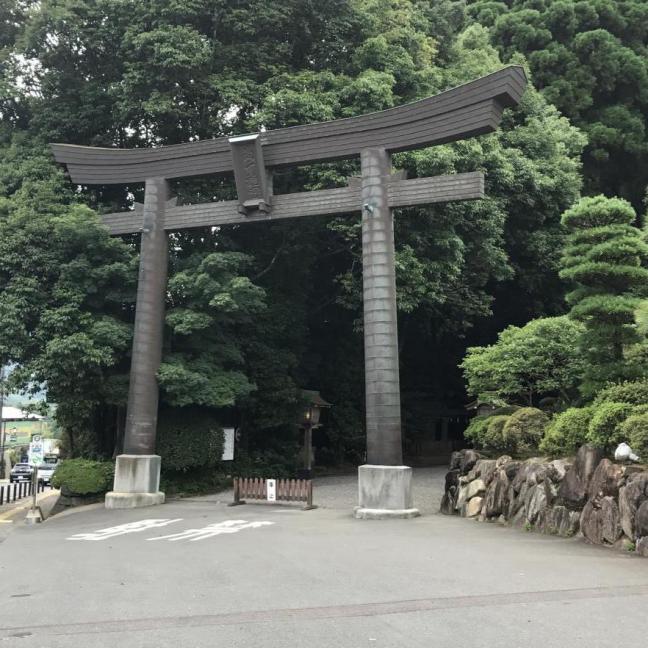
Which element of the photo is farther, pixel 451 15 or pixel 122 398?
pixel 451 15

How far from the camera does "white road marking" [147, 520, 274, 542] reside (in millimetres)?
11742

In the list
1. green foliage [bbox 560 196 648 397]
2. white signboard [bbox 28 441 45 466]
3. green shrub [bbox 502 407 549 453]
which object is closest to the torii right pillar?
green shrub [bbox 502 407 549 453]

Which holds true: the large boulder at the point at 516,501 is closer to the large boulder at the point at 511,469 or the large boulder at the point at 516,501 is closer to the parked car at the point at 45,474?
the large boulder at the point at 511,469

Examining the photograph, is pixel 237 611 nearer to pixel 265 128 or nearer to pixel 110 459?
pixel 110 459

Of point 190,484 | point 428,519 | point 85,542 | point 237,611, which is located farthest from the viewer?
point 190,484

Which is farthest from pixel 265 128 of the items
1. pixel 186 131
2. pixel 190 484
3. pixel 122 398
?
pixel 190 484

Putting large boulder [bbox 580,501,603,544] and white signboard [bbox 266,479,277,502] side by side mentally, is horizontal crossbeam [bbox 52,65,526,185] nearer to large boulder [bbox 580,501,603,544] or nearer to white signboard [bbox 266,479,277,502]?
white signboard [bbox 266,479,277,502]

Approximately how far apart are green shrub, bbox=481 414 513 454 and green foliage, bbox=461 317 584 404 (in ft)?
2.49

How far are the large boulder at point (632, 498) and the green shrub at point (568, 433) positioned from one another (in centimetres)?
230

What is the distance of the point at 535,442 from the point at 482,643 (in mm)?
9857

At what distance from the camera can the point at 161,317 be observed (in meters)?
17.6

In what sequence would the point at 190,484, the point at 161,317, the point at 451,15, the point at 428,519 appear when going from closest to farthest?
the point at 428,519
the point at 161,317
the point at 190,484
the point at 451,15

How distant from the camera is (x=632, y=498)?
9.66 metres

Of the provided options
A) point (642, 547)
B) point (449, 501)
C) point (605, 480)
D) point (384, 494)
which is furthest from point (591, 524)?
point (449, 501)
